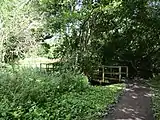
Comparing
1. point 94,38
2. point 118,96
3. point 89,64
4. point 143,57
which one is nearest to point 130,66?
point 143,57

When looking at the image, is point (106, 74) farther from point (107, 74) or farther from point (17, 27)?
point (17, 27)

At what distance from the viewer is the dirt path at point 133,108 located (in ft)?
23.5

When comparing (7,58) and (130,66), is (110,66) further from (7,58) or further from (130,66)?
(7,58)

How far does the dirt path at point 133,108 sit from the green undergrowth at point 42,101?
0.38 metres

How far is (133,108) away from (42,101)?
2.83 m

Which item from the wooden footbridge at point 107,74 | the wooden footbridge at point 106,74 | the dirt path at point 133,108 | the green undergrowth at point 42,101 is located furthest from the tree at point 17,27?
the dirt path at point 133,108

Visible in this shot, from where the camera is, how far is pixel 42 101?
7195 mm

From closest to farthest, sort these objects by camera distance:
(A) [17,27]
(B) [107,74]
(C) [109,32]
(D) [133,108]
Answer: (D) [133,108], (A) [17,27], (B) [107,74], (C) [109,32]

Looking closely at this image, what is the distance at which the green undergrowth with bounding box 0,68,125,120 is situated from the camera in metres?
5.82

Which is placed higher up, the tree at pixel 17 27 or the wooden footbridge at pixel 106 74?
the tree at pixel 17 27

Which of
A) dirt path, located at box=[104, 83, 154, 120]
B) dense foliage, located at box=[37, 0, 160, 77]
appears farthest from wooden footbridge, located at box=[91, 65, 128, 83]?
dirt path, located at box=[104, 83, 154, 120]

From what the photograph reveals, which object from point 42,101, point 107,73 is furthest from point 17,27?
point 42,101

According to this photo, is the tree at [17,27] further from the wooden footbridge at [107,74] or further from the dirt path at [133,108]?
the dirt path at [133,108]

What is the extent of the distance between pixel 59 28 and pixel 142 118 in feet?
30.1
